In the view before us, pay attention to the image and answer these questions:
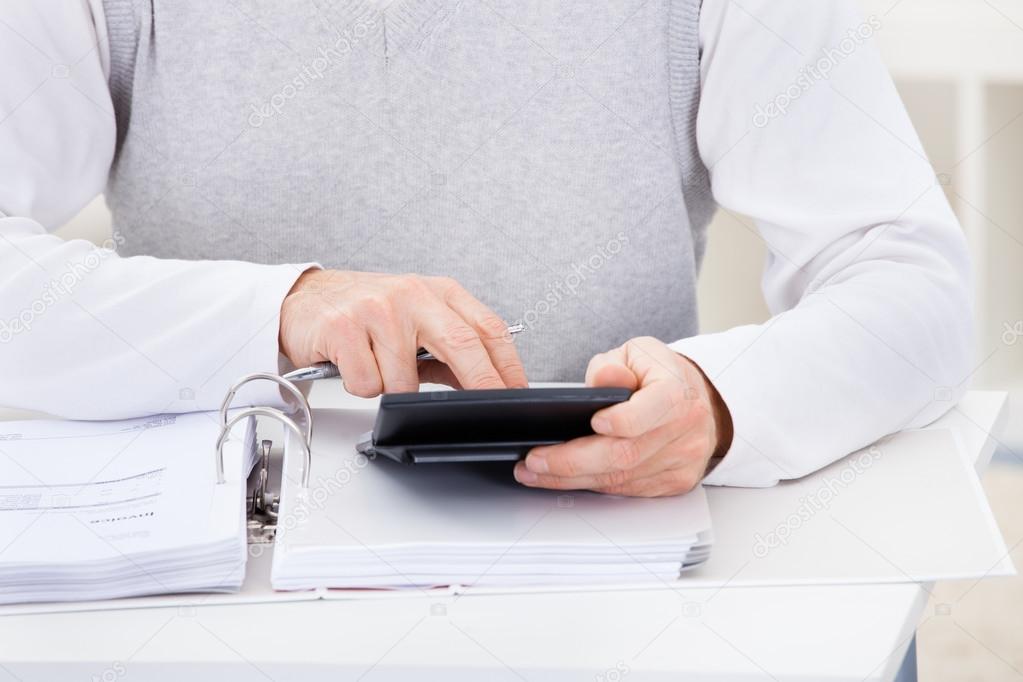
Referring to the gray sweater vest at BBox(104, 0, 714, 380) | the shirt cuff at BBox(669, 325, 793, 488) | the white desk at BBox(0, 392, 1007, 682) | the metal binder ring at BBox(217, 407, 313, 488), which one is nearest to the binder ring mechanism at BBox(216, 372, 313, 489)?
the metal binder ring at BBox(217, 407, 313, 488)

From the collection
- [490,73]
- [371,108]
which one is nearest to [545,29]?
[490,73]

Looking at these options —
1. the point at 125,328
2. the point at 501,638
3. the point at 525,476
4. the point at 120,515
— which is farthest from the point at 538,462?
the point at 125,328

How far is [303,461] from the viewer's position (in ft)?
2.38

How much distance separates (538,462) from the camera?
0.69 meters

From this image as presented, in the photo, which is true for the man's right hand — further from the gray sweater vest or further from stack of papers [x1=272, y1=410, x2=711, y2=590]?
the gray sweater vest

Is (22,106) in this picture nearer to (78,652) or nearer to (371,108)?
(371,108)

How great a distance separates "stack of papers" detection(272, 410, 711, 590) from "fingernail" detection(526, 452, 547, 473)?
0.08 feet

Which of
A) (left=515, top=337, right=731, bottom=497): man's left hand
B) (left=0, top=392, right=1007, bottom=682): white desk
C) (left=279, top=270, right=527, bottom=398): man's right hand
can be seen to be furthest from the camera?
(left=279, top=270, right=527, bottom=398): man's right hand

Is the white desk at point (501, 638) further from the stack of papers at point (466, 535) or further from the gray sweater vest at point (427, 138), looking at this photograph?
the gray sweater vest at point (427, 138)

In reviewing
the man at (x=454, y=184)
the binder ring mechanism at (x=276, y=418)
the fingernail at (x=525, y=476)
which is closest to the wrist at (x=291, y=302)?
the man at (x=454, y=184)

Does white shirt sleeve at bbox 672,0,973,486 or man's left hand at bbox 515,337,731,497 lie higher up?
white shirt sleeve at bbox 672,0,973,486

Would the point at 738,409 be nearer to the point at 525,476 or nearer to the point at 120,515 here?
the point at 525,476

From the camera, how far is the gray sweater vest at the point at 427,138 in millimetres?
1148

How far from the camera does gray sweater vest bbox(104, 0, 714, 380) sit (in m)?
1.15
